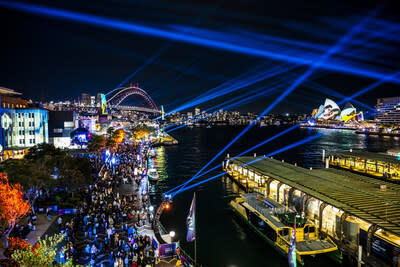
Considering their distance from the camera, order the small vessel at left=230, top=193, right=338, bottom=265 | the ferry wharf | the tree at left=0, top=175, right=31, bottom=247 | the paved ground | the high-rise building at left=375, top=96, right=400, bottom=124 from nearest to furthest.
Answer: the ferry wharf → the tree at left=0, top=175, right=31, bottom=247 → the paved ground → the small vessel at left=230, top=193, right=338, bottom=265 → the high-rise building at left=375, top=96, right=400, bottom=124

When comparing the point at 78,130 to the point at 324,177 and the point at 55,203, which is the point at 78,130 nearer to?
the point at 55,203

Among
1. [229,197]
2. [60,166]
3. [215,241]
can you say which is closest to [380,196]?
[215,241]

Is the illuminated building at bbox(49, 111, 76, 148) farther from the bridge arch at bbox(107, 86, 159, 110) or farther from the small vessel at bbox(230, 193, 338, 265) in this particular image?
the bridge arch at bbox(107, 86, 159, 110)

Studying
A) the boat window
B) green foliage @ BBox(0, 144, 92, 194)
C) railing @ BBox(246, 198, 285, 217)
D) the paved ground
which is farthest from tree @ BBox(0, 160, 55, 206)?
the boat window

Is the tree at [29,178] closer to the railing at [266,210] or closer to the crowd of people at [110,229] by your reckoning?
the crowd of people at [110,229]

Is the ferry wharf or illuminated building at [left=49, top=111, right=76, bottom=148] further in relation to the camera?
illuminated building at [left=49, top=111, right=76, bottom=148]

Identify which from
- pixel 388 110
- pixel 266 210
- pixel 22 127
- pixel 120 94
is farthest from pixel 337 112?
pixel 266 210

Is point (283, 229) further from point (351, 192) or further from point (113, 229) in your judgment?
point (113, 229)
